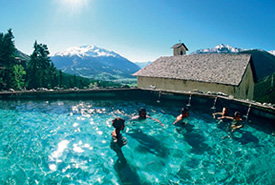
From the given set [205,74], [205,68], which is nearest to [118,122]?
[205,74]

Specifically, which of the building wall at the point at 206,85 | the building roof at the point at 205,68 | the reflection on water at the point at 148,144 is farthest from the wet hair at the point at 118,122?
the building roof at the point at 205,68

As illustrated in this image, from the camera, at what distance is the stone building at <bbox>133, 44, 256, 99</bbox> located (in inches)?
835

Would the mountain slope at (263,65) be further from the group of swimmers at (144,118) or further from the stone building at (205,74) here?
the group of swimmers at (144,118)

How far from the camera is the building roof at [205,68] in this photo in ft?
70.7

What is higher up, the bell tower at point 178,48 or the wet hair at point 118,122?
the bell tower at point 178,48

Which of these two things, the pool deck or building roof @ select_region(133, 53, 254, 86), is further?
building roof @ select_region(133, 53, 254, 86)

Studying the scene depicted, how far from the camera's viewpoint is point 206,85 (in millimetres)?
22594

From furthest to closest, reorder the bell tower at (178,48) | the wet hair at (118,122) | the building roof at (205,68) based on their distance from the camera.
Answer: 1. the bell tower at (178,48)
2. the building roof at (205,68)
3. the wet hair at (118,122)

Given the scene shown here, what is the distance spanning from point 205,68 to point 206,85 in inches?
160

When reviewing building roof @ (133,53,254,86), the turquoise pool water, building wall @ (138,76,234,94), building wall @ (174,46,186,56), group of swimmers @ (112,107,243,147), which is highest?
building wall @ (174,46,186,56)

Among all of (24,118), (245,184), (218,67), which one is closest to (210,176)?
(245,184)

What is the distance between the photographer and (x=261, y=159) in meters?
6.64

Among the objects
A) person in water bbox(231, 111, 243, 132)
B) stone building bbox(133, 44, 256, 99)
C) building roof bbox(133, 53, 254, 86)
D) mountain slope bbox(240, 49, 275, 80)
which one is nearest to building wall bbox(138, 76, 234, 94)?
stone building bbox(133, 44, 256, 99)

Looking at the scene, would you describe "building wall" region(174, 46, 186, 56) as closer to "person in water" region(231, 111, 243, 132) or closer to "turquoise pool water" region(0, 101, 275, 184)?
"turquoise pool water" region(0, 101, 275, 184)
